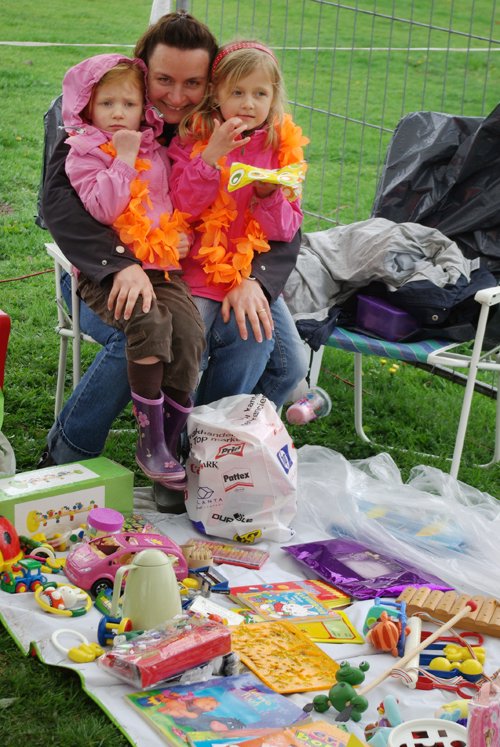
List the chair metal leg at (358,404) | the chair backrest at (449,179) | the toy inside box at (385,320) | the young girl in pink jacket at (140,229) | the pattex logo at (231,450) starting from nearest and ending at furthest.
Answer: the young girl in pink jacket at (140,229)
the pattex logo at (231,450)
the toy inside box at (385,320)
the chair backrest at (449,179)
the chair metal leg at (358,404)

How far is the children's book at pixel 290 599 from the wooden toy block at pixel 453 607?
0.60ft

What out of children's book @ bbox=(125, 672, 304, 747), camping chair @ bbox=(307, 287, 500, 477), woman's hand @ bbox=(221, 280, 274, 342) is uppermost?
woman's hand @ bbox=(221, 280, 274, 342)

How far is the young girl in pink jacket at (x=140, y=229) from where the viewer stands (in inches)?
114

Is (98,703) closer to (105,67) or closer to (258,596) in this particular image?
(258,596)

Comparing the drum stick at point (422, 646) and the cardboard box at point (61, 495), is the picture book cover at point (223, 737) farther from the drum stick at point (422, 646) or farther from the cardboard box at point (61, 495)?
the cardboard box at point (61, 495)

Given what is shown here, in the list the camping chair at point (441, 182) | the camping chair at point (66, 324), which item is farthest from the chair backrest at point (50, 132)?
the camping chair at point (441, 182)

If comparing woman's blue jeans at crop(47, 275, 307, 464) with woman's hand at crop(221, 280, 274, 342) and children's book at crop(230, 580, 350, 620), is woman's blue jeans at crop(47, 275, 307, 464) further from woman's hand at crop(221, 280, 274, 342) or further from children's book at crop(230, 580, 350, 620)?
children's book at crop(230, 580, 350, 620)

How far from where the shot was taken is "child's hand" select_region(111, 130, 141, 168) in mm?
2910

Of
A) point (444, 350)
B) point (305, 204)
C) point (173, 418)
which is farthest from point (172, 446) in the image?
point (305, 204)

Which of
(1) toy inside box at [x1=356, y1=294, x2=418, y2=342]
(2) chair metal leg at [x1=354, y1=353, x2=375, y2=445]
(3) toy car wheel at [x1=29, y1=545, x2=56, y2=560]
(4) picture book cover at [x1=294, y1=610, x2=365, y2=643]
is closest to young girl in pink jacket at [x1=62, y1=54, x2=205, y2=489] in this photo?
(3) toy car wheel at [x1=29, y1=545, x2=56, y2=560]

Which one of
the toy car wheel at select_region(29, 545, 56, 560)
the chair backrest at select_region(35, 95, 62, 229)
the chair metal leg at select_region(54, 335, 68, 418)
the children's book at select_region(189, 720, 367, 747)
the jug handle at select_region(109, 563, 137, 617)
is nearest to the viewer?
the children's book at select_region(189, 720, 367, 747)

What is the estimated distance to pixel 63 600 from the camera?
8.48 ft

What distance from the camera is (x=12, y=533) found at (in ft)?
9.02

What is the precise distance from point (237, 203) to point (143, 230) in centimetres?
Result: 33
